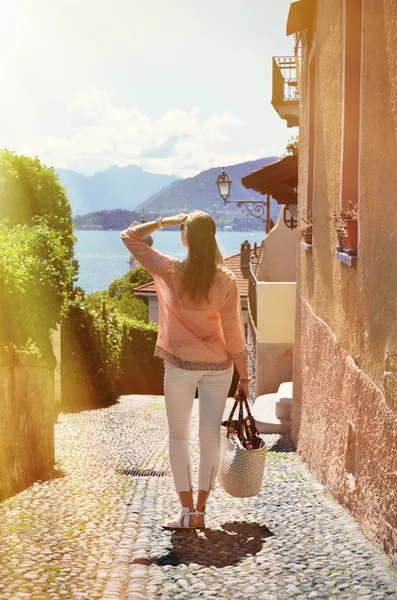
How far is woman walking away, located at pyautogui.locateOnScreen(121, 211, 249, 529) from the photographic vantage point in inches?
194

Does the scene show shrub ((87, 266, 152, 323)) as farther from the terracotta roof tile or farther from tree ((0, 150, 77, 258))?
tree ((0, 150, 77, 258))

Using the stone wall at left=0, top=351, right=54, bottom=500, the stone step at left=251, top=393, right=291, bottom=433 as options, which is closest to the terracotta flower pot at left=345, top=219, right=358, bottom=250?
the stone wall at left=0, top=351, right=54, bottom=500

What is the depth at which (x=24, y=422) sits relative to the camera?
23.7 feet

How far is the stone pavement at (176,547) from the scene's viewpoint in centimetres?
399

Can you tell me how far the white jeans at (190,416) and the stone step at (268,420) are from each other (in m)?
6.21

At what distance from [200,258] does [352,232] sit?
1.14 meters

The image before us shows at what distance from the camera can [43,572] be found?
4.32 meters

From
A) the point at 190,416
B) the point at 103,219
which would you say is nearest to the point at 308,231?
the point at 190,416

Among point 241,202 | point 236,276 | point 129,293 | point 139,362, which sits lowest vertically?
point 139,362

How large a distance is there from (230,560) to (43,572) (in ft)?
3.22

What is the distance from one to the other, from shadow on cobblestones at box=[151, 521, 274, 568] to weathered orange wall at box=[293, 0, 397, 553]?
2.10 feet

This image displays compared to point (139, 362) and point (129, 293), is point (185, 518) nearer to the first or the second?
point (139, 362)

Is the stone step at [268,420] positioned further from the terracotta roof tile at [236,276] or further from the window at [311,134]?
the terracotta roof tile at [236,276]

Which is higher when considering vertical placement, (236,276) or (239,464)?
(236,276)
